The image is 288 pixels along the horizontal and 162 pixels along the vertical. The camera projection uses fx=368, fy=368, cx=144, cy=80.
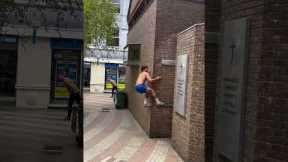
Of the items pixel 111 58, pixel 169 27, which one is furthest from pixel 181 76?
pixel 111 58

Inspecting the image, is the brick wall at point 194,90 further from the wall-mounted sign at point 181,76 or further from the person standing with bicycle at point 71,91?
the person standing with bicycle at point 71,91

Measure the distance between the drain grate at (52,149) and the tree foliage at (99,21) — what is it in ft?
1.09

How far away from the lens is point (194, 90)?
1.20m

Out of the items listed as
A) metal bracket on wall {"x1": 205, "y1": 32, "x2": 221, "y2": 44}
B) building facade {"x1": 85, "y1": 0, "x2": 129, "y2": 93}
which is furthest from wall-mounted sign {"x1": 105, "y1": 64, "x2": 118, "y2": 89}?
metal bracket on wall {"x1": 205, "y1": 32, "x2": 221, "y2": 44}

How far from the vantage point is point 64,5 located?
0.98m

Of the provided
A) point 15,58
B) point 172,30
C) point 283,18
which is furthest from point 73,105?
point 283,18

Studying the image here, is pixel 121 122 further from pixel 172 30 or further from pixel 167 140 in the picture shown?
pixel 172 30

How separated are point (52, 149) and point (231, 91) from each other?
1.73ft

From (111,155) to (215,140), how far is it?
54 centimetres

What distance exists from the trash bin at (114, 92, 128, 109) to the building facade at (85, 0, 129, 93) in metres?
0.08

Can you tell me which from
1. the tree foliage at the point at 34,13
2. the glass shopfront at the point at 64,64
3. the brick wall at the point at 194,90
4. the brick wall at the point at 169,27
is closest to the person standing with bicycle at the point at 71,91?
the glass shopfront at the point at 64,64

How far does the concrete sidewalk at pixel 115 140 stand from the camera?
4.34 ft

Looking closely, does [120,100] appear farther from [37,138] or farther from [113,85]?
[37,138]

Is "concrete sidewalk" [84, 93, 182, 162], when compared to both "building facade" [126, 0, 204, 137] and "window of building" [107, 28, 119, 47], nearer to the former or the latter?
"building facade" [126, 0, 204, 137]
